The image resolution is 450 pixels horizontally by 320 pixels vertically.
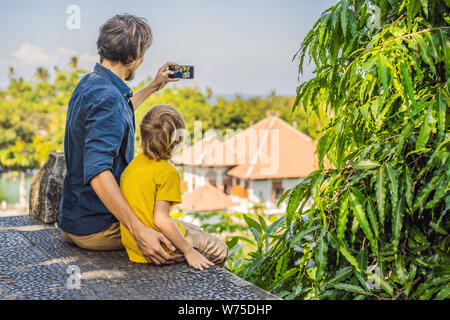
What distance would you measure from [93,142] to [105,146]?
2.1 inches

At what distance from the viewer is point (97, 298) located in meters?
1.82

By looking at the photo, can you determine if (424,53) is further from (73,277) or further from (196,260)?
(73,277)

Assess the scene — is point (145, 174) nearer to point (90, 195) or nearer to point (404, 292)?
point (90, 195)

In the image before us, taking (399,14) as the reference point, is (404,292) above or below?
below

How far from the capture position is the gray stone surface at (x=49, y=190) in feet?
10.4

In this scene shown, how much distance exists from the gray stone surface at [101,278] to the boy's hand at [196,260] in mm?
33

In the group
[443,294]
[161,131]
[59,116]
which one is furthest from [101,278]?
[59,116]

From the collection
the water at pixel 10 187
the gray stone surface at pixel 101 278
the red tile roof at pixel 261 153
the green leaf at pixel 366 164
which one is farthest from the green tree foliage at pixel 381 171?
the water at pixel 10 187

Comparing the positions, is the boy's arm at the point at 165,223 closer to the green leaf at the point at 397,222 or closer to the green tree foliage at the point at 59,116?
the green leaf at the point at 397,222

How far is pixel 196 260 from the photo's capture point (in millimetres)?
2180

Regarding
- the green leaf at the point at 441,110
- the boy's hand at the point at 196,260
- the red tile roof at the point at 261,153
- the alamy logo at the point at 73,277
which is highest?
the green leaf at the point at 441,110

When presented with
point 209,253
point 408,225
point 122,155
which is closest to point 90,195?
point 122,155

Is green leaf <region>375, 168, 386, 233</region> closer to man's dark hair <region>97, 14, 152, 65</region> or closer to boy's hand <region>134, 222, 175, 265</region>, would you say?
boy's hand <region>134, 222, 175, 265</region>
